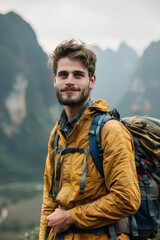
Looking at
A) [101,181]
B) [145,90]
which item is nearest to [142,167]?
[101,181]

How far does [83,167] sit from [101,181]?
146 millimetres

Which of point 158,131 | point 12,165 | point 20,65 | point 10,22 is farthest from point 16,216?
point 10,22

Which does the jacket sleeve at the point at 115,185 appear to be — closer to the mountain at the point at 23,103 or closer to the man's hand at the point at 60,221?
the man's hand at the point at 60,221

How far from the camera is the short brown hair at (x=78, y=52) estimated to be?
2.71 meters

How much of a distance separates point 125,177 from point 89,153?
28 cm

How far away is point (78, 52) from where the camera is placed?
270 centimetres

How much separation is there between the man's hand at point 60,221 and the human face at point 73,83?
71 centimetres

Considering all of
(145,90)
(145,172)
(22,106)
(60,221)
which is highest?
(145,90)

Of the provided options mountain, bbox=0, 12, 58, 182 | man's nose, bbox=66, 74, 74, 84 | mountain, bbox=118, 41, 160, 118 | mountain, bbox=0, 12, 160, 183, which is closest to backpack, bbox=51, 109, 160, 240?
man's nose, bbox=66, 74, 74, 84

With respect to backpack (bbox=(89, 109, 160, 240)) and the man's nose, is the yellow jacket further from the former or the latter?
the man's nose

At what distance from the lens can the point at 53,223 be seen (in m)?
2.61

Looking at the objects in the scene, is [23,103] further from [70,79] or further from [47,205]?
[70,79]

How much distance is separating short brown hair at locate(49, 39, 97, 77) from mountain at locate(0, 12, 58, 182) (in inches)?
3777

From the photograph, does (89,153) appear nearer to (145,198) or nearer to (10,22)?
(145,198)
